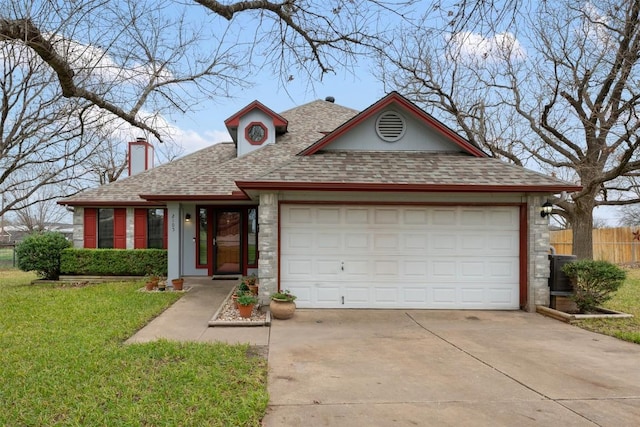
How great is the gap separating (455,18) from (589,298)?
22.4 feet

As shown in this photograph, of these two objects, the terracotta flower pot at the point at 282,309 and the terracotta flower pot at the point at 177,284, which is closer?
the terracotta flower pot at the point at 282,309

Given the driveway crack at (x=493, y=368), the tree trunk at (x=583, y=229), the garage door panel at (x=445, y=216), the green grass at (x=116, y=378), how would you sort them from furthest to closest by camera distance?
1. the tree trunk at (x=583, y=229)
2. the garage door panel at (x=445, y=216)
3. the driveway crack at (x=493, y=368)
4. the green grass at (x=116, y=378)

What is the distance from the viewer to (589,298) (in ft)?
24.9

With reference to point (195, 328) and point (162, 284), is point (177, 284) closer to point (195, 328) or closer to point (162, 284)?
point (162, 284)

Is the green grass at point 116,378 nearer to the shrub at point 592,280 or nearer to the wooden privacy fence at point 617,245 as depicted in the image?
the shrub at point 592,280

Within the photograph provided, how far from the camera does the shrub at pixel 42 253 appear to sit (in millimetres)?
12086

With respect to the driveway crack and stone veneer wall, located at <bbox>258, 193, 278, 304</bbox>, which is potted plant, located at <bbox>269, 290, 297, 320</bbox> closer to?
stone veneer wall, located at <bbox>258, 193, 278, 304</bbox>

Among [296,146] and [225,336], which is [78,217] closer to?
[296,146]

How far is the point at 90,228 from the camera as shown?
44.0 ft

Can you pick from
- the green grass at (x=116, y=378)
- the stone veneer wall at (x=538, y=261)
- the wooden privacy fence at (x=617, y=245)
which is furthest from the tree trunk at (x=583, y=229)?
the green grass at (x=116, y=378)

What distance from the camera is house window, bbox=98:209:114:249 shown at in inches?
530

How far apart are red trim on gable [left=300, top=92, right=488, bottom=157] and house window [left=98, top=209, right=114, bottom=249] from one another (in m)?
8.54

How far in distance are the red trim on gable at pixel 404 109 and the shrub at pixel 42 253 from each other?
31.0ft

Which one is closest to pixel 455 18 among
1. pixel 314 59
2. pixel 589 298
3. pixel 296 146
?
pixel 314 59
